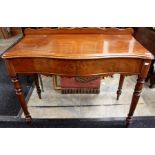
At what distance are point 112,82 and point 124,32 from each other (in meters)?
0.79

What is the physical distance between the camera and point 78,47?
1031 mm

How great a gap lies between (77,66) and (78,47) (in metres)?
0.14

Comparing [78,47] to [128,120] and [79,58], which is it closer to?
[79,58]

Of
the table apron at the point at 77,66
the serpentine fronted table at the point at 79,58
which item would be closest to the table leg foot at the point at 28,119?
the serpentine fronted table at the point at 79,58

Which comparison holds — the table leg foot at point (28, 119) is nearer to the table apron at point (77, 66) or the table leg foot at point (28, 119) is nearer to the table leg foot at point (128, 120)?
the table apron at point (77, 66)

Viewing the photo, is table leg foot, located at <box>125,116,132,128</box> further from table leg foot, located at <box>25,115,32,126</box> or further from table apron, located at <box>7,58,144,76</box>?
table leg foot, located at <box>25,115,32,126</box>

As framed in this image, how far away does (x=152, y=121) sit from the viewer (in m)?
1.43

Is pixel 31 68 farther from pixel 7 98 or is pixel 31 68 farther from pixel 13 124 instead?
pixel 7 98

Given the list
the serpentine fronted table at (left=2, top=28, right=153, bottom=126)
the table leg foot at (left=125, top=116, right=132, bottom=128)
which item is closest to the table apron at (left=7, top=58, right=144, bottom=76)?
the serpentine fronted table at (left=2, top=28, right=153, bottom=126)

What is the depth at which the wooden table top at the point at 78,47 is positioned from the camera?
37.0 inches

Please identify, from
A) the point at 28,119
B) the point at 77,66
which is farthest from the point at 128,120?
the point at 28,119

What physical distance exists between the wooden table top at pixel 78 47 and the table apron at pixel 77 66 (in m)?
0.03

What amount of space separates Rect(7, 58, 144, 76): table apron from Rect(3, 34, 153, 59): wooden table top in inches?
1.2

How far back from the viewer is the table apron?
0.96m
